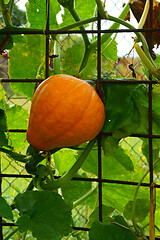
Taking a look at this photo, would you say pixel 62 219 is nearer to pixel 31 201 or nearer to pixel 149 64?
pixel 31 201

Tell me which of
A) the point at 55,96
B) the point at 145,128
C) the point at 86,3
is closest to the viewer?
the point at 55,96

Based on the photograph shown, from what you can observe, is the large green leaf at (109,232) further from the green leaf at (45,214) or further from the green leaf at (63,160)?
the green leaf at (63,160)

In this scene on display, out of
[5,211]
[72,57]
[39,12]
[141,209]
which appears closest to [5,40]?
[39,12]

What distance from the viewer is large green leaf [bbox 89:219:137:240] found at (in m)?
0.66

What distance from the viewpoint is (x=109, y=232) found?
0.67 m

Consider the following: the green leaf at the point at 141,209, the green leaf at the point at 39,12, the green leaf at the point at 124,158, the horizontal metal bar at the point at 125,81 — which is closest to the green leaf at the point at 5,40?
the green leaf at the point at 39,12

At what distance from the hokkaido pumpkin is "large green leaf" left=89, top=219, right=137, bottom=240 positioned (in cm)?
17

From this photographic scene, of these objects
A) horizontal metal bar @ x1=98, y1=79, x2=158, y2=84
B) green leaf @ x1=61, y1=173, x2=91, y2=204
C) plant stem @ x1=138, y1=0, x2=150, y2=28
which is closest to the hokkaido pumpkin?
horizontal metal bar @ x1=98, y1=79, x2=158, y2=84

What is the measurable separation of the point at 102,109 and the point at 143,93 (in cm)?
10

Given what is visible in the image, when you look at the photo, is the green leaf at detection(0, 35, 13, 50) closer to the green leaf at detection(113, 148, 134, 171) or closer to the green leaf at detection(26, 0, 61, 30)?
the green leaf at detection(26, 0, 61, 30)

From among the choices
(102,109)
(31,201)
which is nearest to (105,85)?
(102,109)

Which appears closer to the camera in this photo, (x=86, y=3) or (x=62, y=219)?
(x=62, y=219)

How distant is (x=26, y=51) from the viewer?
917 mm

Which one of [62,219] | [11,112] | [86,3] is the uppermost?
[86,3]
